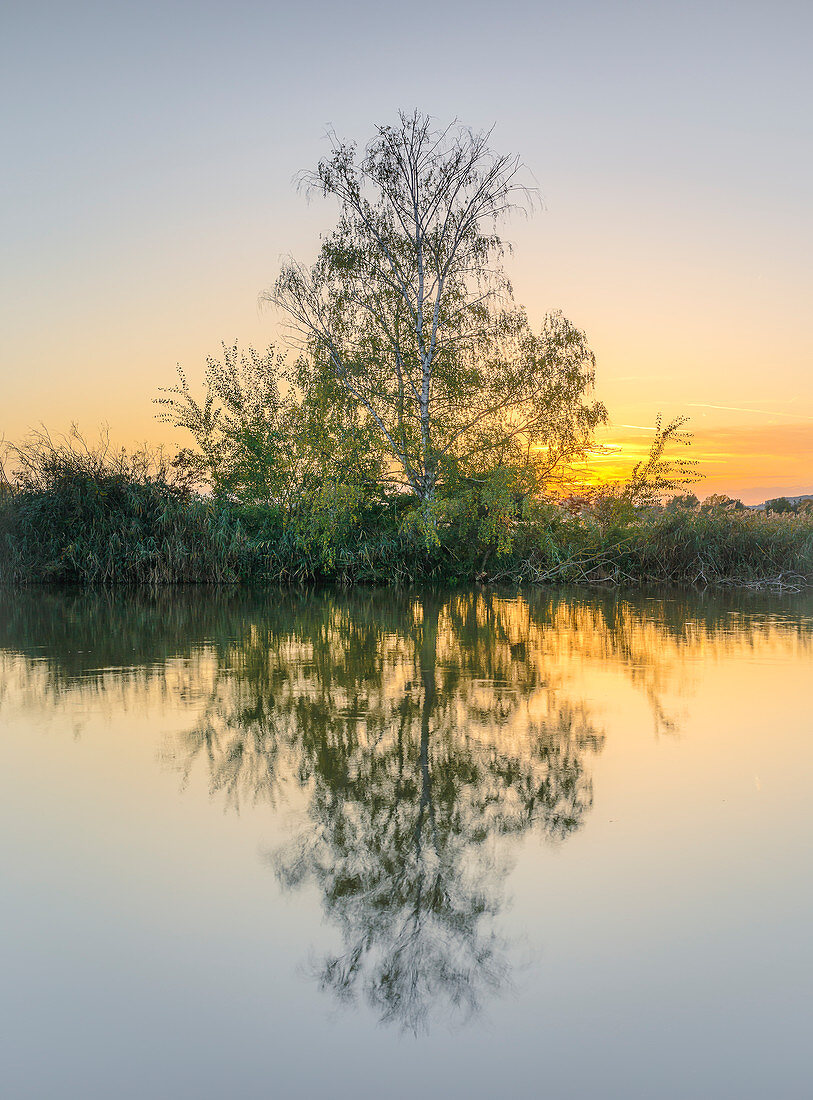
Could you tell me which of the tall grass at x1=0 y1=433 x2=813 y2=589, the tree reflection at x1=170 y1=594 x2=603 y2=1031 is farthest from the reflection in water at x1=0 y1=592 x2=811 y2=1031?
the tall grass at x1=0 y1=433 x2=813 y2=589

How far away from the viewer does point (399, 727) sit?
5008mm

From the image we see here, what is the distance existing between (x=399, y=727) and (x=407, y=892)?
2.24 m

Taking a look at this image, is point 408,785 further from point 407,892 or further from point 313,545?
point 313,545

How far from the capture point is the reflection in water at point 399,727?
2.56 meters

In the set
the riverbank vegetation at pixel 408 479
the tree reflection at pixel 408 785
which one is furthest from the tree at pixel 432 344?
the tree reflection at pixel 408 785

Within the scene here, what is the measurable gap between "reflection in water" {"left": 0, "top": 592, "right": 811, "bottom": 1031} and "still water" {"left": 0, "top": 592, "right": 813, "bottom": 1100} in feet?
0.06

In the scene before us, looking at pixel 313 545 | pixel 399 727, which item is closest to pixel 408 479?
pixel 313 545

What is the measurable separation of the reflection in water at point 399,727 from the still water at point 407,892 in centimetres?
2

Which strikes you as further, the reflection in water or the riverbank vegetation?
the riverbank vegetation

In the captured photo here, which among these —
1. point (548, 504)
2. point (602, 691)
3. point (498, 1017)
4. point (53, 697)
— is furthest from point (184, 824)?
point (548, 504)

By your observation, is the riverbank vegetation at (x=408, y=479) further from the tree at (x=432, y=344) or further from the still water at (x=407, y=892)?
the still water at (x=407, y=892)

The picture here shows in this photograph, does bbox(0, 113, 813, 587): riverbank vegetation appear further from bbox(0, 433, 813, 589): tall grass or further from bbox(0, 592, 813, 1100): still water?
bbox(0, 592, 813, 1100): still water

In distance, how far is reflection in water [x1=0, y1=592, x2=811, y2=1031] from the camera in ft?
8.40

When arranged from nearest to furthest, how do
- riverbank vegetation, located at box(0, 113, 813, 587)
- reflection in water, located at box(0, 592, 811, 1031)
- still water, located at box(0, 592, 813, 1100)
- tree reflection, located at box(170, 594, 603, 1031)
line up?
still water, located at box(0, 592, 813, 1100), tree reflection, located at box(170, 594, 603, 1031), reflection in water, located at box(0, 592, 811, 1031), riverbank vegetation, located at box(0, 113, 813, 587)
